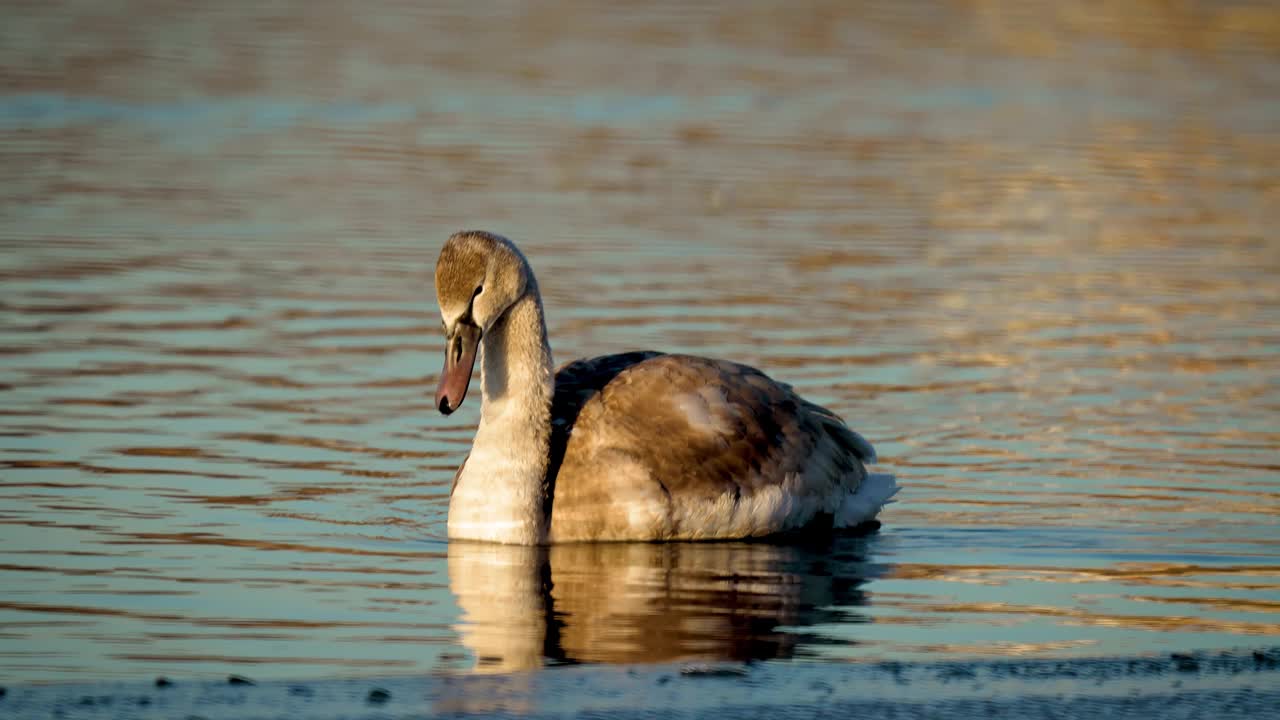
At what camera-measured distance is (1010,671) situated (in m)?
7.66

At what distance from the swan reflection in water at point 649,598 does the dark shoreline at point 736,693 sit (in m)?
0.36

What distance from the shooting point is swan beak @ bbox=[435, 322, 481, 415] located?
32.3 ft

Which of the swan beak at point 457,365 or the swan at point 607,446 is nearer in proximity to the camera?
the swan beak at point 457,365

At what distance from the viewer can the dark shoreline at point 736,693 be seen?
7074 millimetres

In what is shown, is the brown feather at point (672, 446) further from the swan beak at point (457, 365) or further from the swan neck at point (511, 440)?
A: the swan beak at point (457, 365)

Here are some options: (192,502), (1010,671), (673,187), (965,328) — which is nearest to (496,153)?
(673,187)

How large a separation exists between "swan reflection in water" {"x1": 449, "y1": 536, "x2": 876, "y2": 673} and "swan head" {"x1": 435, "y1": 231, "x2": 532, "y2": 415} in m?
0.84

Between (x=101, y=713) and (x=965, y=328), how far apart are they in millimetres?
9303

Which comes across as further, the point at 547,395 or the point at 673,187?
the point at 673,187

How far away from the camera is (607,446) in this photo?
33.8ft

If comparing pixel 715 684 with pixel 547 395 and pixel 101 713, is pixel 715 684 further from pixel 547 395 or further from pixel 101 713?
pixel 547 395

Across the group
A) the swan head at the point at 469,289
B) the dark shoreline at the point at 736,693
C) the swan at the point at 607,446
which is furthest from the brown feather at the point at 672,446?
the dark shoreline at the point at 736,693

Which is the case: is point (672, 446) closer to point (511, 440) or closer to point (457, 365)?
point (511, 440)

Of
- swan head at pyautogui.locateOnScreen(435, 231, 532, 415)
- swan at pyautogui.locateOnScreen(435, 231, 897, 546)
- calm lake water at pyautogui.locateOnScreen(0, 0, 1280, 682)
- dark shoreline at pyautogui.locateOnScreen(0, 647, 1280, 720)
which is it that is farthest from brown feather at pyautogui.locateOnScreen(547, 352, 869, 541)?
dark shoreline at pyautogui.locateOnScreen(0, 647, 1280, 720)
